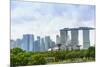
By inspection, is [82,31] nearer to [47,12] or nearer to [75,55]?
[75,55]

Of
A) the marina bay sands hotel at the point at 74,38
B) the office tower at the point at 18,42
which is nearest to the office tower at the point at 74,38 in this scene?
the marina bay sands hotel at the point at 74,38

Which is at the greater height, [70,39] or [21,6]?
[21,6]

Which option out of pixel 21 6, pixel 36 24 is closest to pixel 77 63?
pixel 36 24

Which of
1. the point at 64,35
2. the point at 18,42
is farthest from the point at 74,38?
the point at 18,42

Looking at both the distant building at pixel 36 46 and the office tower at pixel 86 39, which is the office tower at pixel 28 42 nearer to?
the distant building at pixel 36 46

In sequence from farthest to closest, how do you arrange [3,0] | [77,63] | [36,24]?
[77,63], [36,24], [3,0]

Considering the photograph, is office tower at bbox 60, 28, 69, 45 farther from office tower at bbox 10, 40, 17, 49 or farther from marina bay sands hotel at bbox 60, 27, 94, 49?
office tower at bbox 10, 40, 17, 49
